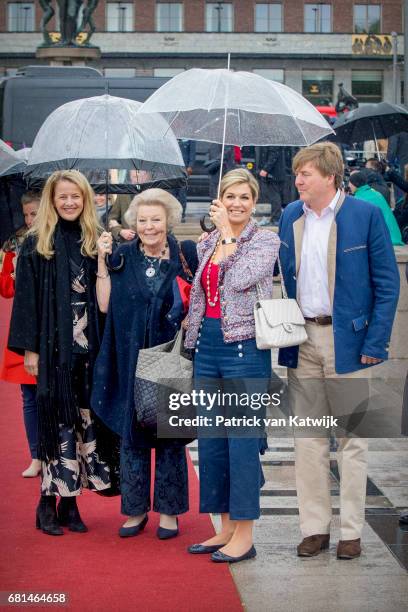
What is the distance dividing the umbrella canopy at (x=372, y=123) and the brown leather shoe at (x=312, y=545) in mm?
9645

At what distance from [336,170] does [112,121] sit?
2.72 metres

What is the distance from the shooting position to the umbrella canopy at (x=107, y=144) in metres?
8.04

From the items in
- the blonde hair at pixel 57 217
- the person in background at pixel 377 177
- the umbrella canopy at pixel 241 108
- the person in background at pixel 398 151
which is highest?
the person in background at pixel 398 151

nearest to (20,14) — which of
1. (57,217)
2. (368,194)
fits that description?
(368,194)

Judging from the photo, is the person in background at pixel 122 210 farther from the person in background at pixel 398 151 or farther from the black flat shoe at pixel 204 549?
the person in background at pixel 398 151

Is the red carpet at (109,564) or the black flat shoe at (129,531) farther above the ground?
the black flat shoe at (129,531)

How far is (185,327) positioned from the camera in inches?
244

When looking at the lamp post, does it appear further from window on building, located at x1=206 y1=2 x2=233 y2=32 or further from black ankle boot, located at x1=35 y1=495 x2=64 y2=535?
black ankle boot, located at x1=35 y1=495 x2=64 y2=535

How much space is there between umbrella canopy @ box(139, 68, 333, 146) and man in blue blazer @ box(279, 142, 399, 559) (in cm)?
75

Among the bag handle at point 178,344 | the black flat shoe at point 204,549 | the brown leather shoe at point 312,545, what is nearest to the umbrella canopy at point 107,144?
the bag handle at point 178,344

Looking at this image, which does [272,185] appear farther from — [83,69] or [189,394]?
[189,394]

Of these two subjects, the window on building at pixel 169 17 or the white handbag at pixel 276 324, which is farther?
the window on building at pixel 169 17

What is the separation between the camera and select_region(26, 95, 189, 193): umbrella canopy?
804 cm

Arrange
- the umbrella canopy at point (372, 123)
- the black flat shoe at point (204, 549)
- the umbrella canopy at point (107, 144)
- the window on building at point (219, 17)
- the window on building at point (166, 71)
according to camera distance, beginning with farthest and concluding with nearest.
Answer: the window on building at point (219, 17)
the window on building at point (166, 71)
the umbrella canopy at point (372, 123)
the umbrella canopy at point (107, 144)
the black flat shoe at point (204, 549)
